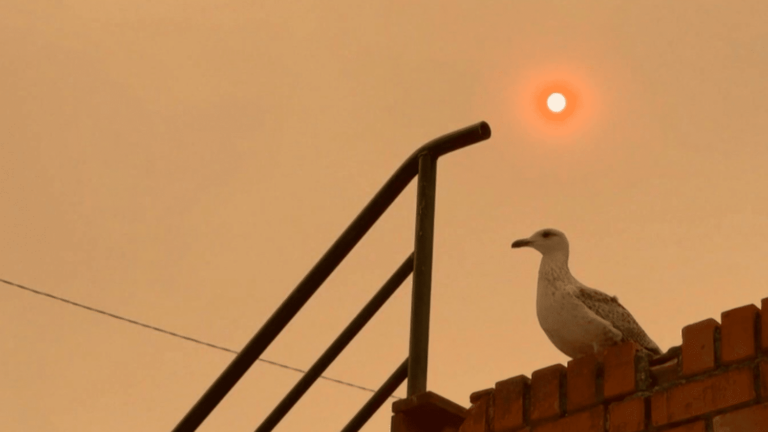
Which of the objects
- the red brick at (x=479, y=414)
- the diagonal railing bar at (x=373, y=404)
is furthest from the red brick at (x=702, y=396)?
the diagonal railing bar at (x=373, y=404)

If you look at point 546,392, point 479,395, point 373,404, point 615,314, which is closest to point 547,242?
point 615,314

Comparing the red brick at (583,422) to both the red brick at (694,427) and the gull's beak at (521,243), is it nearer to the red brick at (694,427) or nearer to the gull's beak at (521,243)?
the red brick at (694,427)

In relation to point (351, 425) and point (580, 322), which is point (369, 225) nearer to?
point (351, 425)

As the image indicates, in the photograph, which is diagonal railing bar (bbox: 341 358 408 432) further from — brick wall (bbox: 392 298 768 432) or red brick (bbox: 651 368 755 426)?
red brick (bbox: 651 368 755 426)

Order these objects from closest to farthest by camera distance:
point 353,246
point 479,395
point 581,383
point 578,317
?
point 581,383 → point 479,395 → point 353,246 → point 578,317

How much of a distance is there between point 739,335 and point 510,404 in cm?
61

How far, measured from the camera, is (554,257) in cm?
453

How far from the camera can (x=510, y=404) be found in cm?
297

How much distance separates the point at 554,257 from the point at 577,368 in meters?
1.66

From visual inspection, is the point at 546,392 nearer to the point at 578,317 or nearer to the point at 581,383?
the point at 581,383

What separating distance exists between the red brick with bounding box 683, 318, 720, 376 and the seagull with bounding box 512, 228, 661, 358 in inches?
36.4

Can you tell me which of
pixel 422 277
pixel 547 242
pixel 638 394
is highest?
pixel 547 242

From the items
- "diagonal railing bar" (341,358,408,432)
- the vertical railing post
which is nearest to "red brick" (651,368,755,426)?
the vertical railing post

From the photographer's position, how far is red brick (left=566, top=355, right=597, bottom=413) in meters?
2.83
